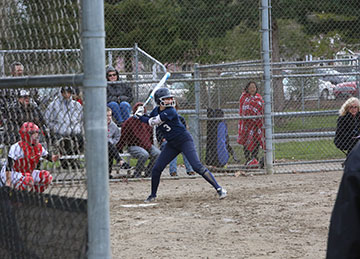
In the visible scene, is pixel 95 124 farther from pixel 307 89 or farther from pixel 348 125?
pixel 307 89

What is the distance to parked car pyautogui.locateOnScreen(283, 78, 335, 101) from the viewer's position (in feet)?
42.3

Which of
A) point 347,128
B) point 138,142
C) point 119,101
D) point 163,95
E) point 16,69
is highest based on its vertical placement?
point 16,69

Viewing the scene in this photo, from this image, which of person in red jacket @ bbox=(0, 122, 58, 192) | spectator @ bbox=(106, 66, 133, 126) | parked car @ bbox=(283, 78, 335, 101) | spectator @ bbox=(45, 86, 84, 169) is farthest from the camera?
parked car @ bbox=(283, 78, 335, 101)

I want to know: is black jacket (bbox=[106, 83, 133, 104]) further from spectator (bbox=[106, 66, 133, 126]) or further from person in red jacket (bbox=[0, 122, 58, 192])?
person in red jacket (bbox=[0, 122, 58, 192])

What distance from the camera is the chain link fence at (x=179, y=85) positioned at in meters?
3.12

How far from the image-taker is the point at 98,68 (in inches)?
99.6

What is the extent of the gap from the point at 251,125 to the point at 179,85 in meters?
3.80

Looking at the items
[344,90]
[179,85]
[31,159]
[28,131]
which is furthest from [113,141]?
[28,131]

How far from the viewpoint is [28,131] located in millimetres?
3773

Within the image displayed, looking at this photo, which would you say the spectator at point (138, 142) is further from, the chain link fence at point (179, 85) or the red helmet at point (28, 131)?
the red helmet at point (28, 131)

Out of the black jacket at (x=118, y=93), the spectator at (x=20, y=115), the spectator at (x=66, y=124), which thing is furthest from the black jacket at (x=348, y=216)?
the black jacket at (x=118, y=93)

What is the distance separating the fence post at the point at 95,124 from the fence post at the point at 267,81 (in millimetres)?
8558

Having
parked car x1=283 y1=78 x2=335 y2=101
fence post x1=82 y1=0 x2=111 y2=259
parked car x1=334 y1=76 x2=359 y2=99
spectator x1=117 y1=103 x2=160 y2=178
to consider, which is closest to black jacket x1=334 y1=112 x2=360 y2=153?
parked car x1=283 y1=78 x2=335 y2=101

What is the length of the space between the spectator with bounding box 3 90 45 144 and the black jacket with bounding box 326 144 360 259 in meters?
2.11
